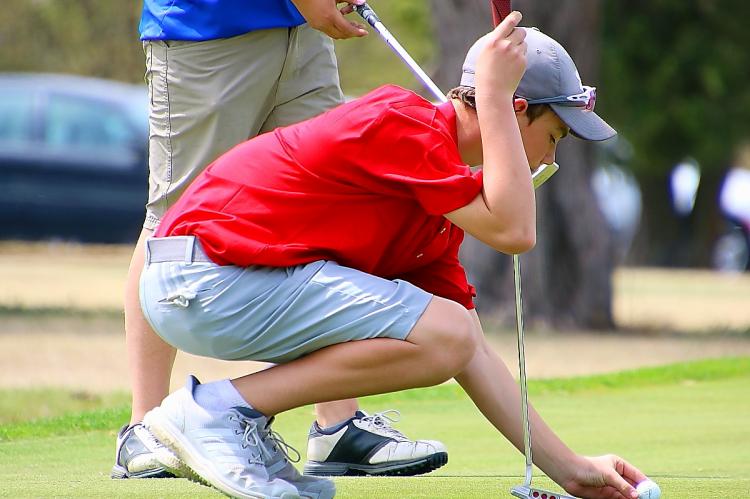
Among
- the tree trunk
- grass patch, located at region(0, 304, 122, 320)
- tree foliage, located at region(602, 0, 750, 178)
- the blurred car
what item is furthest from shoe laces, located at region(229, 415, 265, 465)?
tree foliage, located at region(602, 0, 750, 178)

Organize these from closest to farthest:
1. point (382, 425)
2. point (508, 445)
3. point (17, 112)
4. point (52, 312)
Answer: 1. point (382, 425)
2. point (508, 445)
3. point (52, 312)
4. point (17, 112)

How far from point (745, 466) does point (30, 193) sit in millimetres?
10168

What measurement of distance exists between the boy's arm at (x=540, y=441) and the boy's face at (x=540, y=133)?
0.42m

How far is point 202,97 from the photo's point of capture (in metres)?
4.02

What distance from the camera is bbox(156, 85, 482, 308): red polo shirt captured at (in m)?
3.12

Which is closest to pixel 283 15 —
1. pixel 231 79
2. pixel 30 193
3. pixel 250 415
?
pixel 231 79

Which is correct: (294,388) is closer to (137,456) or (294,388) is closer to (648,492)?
(137,456)

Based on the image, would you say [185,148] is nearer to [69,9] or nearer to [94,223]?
[94,223]

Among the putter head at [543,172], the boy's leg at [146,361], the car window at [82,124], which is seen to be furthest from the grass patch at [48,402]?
the car window at [82,124]

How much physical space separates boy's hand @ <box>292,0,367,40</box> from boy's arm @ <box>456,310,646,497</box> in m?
0.91

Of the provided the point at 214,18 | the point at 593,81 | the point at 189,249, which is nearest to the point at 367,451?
the point at 189,249

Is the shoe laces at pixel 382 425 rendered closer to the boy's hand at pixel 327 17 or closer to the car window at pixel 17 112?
the boy's hand at pixel 327 17

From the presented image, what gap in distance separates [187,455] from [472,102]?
977 millimetres

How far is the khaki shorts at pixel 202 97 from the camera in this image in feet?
13.1
